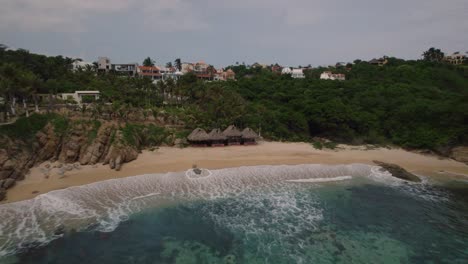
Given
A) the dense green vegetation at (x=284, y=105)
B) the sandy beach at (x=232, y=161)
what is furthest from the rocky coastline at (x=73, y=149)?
the dense green vegetation at (x=284, y=105)

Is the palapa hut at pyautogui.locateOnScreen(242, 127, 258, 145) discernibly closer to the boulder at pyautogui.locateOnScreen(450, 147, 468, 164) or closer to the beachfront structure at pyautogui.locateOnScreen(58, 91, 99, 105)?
the beachfront structure at pyautogui.locateOnScreen(58, 91, 99, 105)

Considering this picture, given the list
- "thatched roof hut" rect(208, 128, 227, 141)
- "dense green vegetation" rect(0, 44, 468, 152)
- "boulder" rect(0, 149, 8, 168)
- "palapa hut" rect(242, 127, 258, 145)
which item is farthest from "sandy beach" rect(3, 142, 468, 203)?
"dense green vegetation" rect(0, 44, 468, 152)

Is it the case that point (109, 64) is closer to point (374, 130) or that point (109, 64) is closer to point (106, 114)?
point (106, 114)

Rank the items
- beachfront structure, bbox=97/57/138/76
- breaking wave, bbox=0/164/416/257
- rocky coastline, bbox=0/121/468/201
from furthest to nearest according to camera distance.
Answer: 1. beachfront structure, bbox=97/57/138/76
2. rocky coastline, bbox=0/121/468/201
3. breaking wave, bbox=0/164/416/257

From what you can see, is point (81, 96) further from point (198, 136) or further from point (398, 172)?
point (398, 172)

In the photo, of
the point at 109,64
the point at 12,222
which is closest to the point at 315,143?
the point at 12,222
